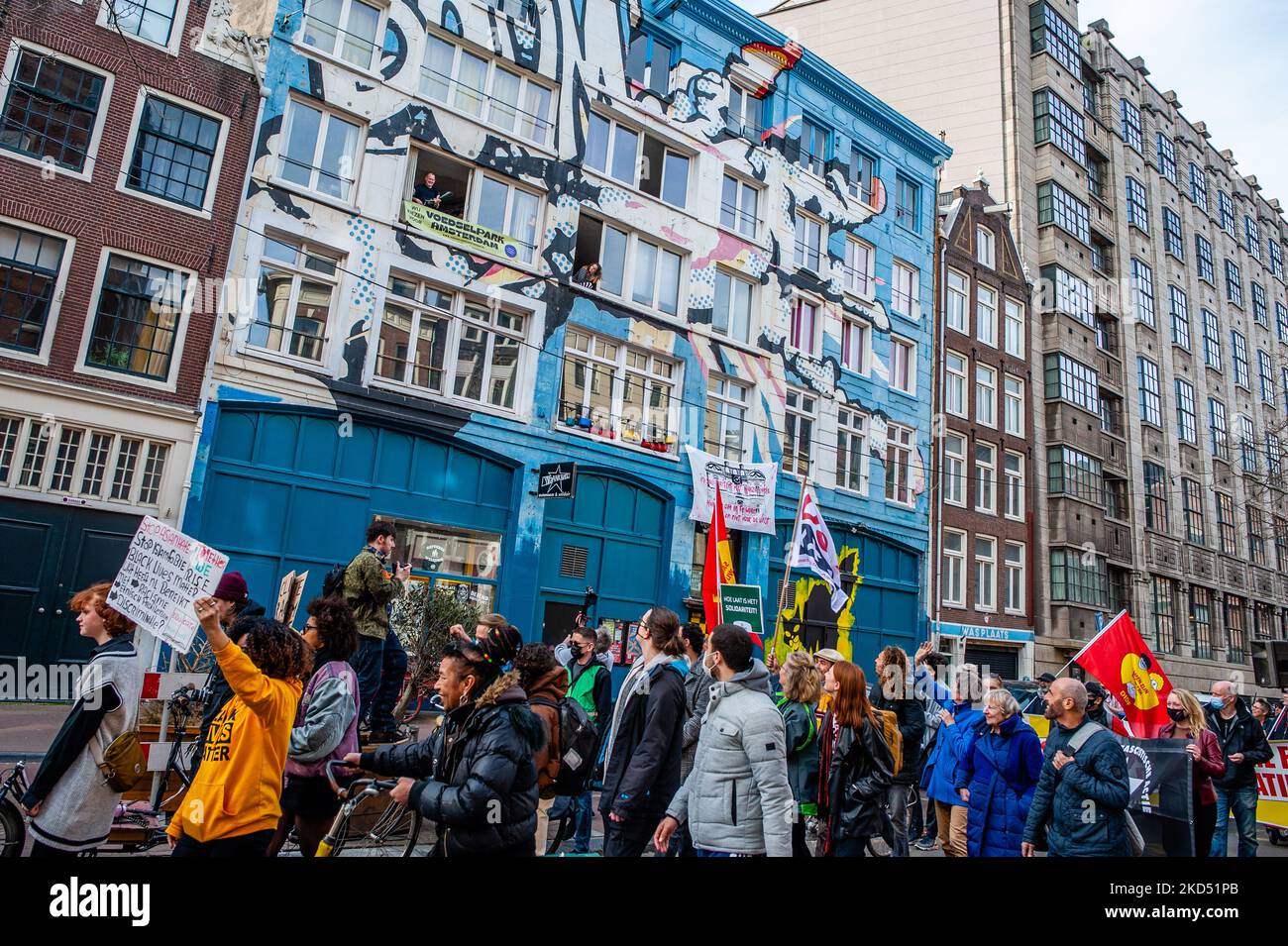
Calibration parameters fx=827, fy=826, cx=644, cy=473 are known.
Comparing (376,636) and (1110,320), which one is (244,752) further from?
(1110,320)

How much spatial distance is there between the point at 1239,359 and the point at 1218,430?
609cm

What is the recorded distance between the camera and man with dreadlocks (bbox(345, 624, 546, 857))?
3.69m

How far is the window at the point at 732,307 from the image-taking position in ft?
77.4

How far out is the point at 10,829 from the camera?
5059mm

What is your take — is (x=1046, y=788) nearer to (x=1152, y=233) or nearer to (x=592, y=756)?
(x=592, y=756)

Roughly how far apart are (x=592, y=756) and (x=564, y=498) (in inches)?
534

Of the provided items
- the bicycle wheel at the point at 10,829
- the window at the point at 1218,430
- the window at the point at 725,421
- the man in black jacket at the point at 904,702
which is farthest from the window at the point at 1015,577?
the bicycle wheel at the point at 10,829

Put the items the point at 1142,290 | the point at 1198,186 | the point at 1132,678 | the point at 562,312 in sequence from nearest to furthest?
the point at 1132,678 < the point at 562,312 < the point at 1142,290 < the point at 1198,186

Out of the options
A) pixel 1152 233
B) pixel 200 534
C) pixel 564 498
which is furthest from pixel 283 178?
pixel 1152 233

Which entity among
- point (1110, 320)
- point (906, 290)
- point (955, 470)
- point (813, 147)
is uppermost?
point (813, 147)

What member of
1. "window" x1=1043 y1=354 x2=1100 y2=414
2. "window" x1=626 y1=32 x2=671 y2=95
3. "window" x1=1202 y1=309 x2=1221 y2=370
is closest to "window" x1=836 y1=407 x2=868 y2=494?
"window" x1=1043 y1=354 x2=1100 y2=414

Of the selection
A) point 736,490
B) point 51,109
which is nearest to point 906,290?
point 736,490

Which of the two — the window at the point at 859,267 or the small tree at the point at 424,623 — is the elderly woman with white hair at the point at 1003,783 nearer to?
the small tree at the point at 424,623

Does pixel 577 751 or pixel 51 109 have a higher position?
pixel 51 109
